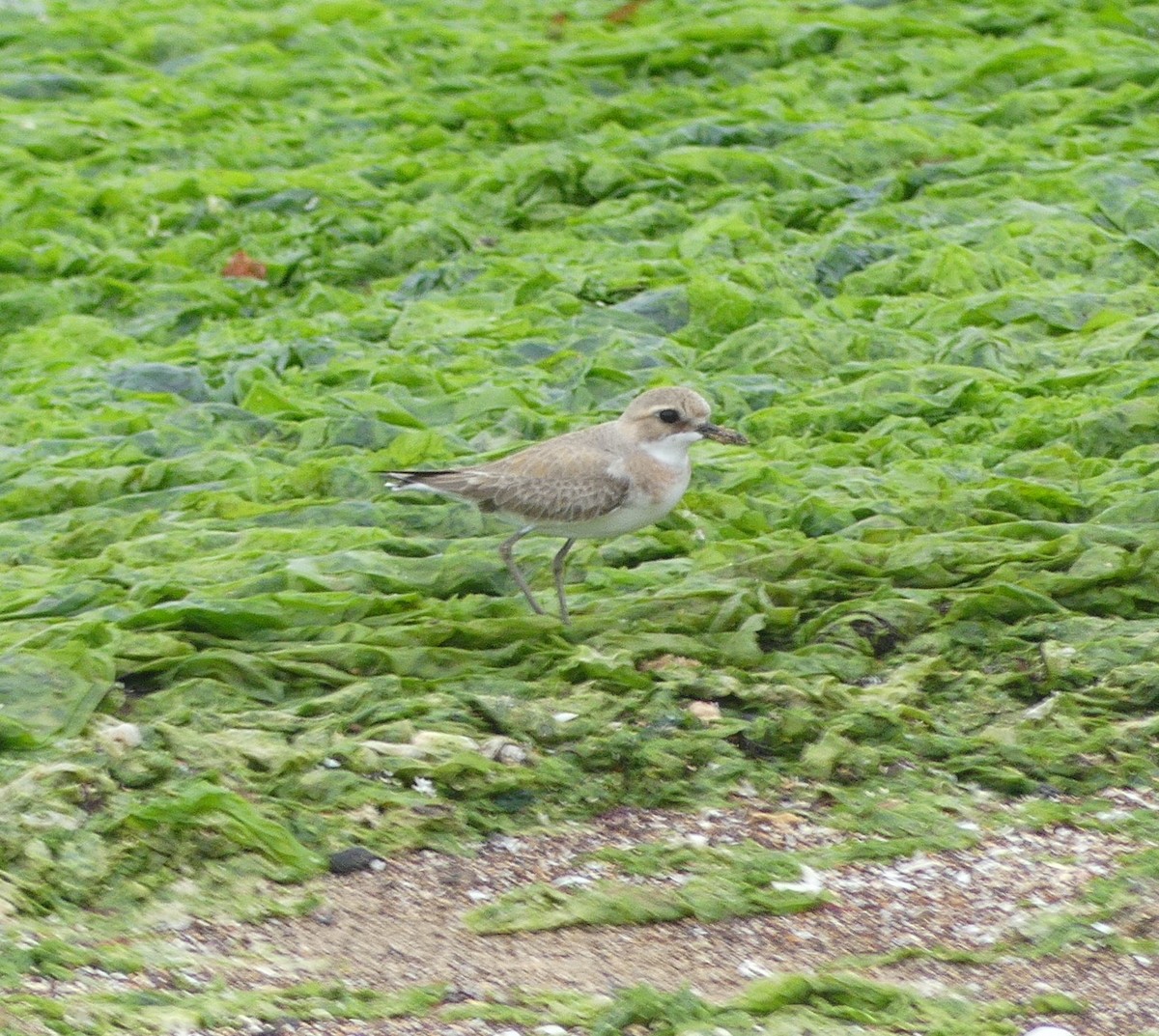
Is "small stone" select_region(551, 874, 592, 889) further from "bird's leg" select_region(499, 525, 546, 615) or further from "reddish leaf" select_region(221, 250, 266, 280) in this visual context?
"reddish leaf" select_region(221, 250, 266, 280)

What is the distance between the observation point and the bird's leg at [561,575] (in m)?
6.39

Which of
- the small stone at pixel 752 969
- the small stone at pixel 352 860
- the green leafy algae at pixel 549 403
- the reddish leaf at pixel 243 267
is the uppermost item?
the small stone at pixel 752 969

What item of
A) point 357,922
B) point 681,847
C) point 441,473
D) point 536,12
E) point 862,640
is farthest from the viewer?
point 536,12

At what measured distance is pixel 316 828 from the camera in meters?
5.20

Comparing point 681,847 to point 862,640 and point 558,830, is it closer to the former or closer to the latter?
point 558,830

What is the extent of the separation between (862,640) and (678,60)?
649 cm

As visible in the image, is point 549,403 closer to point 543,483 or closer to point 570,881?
point 543,483

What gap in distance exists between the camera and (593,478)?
6.35 metres

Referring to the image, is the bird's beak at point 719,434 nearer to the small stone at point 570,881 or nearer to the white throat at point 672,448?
the white throat at point 672,448

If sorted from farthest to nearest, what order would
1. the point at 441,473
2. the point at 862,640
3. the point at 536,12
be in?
the point at 536,12 → the point at 441,473 → the point at 862,640

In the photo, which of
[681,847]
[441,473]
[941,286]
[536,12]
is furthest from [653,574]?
[536,12]

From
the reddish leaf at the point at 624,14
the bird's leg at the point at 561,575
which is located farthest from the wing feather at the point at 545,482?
the reddish leaf at the point at 624,14

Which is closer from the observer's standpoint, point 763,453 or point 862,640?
point 862,640

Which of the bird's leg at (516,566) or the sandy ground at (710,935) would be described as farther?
the bird's leg at (516,566)
